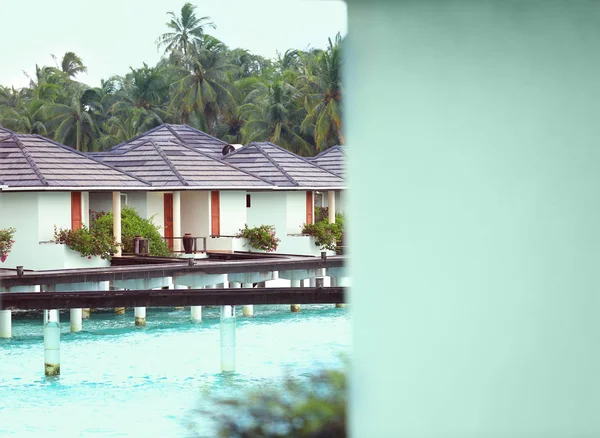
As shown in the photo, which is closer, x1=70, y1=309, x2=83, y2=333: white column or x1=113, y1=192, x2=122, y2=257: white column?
x1=70, y1=309, x2=83, y2=333: white column

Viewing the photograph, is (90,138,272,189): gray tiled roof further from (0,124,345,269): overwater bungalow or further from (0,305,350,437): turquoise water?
(0,305,350,437): turquoise water

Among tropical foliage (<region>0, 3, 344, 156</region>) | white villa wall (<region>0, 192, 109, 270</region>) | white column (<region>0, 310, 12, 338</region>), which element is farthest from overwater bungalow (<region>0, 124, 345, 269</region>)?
tropical foliage (<region>0, 3, 344, 156</region>)

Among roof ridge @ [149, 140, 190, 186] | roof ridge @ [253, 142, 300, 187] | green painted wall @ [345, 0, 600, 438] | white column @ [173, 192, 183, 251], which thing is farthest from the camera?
roof ridge @ [253, 142, 300, 187]

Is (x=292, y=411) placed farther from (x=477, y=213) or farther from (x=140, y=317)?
(x=140, y=317)

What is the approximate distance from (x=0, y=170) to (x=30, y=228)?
4.75ft

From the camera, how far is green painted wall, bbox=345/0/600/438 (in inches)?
128

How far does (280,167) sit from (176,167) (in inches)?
135

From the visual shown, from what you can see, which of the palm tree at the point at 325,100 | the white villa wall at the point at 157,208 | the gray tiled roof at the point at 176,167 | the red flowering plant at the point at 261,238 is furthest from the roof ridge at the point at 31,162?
the palm tree at the point at 325,100

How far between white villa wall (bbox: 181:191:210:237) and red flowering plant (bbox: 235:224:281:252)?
926mm

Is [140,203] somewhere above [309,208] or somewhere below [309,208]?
above

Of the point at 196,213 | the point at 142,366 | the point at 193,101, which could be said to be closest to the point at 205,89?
the point at 193,101

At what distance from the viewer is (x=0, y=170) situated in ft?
76.7

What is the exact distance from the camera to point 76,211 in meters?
Answer: 24.0

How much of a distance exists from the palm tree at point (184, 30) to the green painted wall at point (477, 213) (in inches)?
1902
